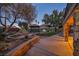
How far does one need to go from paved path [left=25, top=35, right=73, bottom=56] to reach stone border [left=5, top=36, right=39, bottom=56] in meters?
0.05

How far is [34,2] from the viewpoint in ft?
8.91

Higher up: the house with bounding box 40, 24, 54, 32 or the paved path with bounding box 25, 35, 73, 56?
the house with bounding box 40, 24, 54, 32

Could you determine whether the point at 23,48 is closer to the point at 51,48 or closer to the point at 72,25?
the point at 51,48

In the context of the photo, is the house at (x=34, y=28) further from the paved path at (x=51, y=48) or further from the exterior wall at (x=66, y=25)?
the exterior wall at (x=66, y=25)

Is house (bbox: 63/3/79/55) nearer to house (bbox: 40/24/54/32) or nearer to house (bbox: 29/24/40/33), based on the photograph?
house (bbox: 40/24/54/32)

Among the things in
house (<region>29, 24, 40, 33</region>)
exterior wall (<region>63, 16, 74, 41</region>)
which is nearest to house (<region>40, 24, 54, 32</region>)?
house (<region>29, 24, 40, 33</region>)

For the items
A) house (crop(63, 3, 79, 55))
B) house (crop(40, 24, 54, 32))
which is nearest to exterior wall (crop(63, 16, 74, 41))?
house (crop(63, 3, 79, 55))

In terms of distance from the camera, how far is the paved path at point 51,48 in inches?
106

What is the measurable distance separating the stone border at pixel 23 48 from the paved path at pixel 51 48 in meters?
0.05

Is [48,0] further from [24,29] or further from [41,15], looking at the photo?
[24,29]

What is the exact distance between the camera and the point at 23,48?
2.66 meters

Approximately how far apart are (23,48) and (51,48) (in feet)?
1.16

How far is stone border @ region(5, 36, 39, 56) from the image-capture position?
2663 mm

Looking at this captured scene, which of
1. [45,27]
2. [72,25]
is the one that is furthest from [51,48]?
[72,25]
